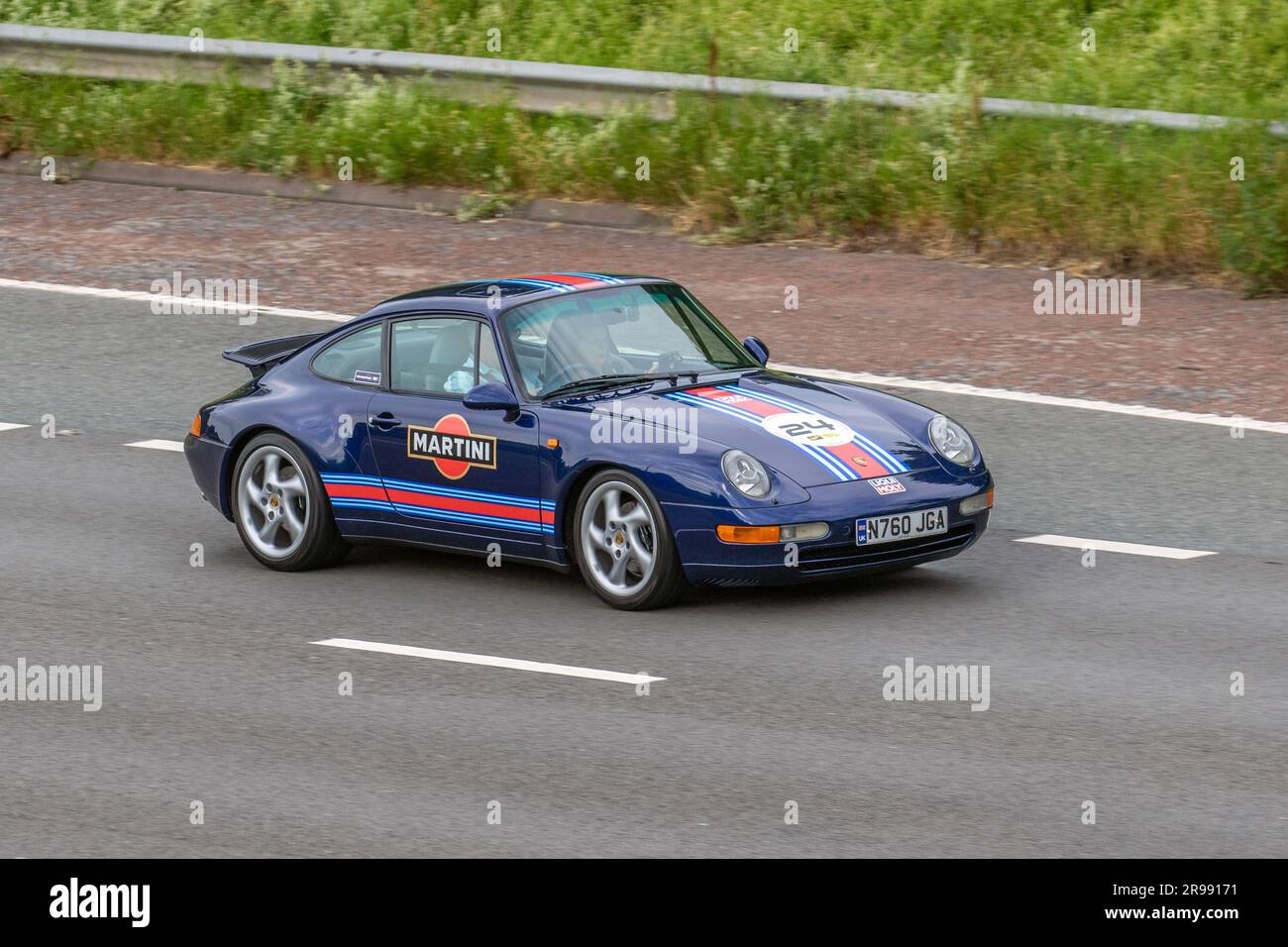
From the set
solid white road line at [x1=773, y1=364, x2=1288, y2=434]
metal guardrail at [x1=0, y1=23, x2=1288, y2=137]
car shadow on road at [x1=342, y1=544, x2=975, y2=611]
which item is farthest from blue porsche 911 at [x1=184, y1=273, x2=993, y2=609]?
metal guardrail at [x1=0, y1=23, x2=1288, y2=137]

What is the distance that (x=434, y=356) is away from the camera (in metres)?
10.1

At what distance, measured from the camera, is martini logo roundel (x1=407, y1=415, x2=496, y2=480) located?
32.0ft

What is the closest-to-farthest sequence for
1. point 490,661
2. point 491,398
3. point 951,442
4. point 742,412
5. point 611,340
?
point 490,661, point 742,412, point 491,398, point 951,442, point 611,340

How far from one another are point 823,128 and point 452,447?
323 inches

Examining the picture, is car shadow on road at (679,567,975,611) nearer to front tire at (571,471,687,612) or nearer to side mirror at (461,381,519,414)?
front tire at (571,471,687,612)

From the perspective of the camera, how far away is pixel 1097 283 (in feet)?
51.0

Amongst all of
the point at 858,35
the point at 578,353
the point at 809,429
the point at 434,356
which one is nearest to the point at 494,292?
the point at 434,356

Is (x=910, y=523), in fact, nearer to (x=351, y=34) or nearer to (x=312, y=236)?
(x=312, y=236)

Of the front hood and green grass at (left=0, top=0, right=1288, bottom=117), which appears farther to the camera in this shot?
green grass at (left=0, top=0, right=1288, bottom=117)

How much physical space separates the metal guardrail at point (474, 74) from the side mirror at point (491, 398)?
7.95 meters

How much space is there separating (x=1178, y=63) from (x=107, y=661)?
13.1 m

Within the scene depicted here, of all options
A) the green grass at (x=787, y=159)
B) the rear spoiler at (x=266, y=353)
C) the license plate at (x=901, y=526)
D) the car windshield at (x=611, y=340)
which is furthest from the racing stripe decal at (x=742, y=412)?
the green grass at (x=787, y=159)

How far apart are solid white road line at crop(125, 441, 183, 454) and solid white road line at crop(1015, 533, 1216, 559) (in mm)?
4992

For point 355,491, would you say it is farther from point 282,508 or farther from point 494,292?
point 494,292
